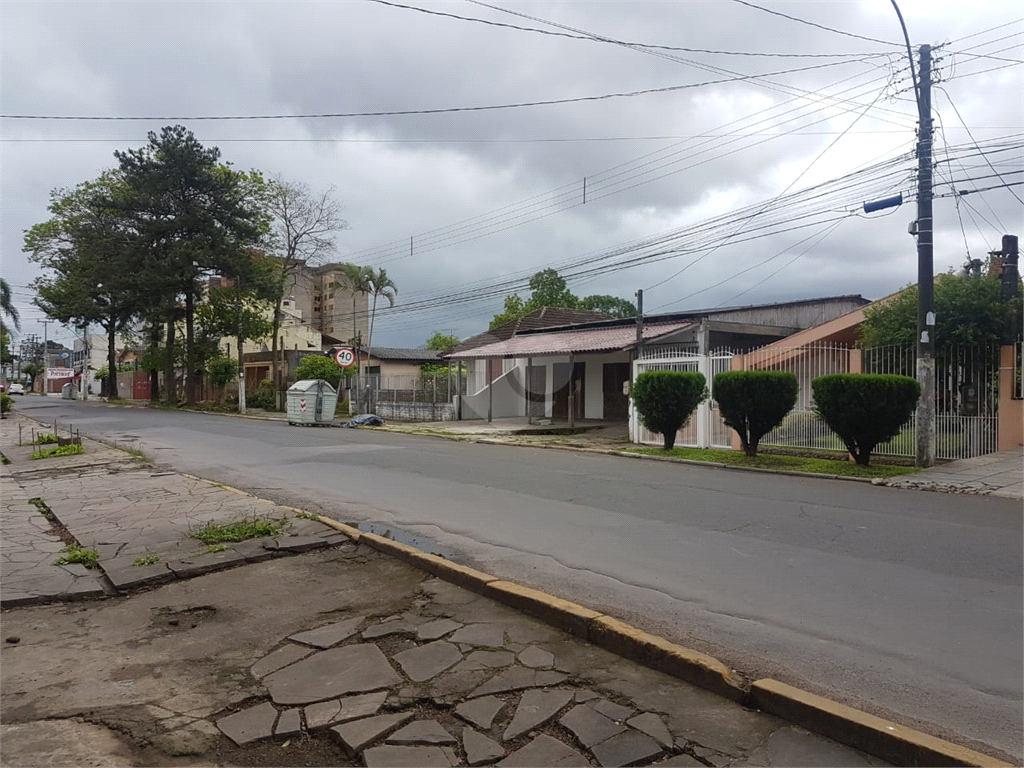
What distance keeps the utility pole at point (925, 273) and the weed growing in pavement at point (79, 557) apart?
13.2m

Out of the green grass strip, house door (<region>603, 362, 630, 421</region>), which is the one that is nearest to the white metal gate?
the green grass strip

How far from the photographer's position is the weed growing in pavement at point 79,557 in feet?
21.1

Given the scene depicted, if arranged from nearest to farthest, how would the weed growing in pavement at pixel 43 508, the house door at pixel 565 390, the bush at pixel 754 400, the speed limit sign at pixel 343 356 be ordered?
the weed growing in pavement at pixel 43 508, the bush at pixel 754 400, the house door at pixel 565 390, the speed limit sign at pixel 343 356

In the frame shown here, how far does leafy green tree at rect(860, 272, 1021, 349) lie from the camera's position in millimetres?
15016

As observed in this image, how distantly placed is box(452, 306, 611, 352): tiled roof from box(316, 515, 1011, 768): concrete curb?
27.4 meters

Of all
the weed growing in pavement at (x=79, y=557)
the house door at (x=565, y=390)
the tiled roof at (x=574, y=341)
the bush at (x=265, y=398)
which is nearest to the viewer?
the weed growing in pavement at (x=79, y=557)

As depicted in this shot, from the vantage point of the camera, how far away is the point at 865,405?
13141 mm

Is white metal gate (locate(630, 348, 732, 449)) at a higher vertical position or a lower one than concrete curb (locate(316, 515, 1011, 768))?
higher

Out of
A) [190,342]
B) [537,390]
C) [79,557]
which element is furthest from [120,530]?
[190,342]

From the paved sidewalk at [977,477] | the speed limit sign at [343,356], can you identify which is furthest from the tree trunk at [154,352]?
the paved sidewalk at [977,477]

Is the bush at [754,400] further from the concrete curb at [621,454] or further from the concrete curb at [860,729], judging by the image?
the concrete curb at [860,729]

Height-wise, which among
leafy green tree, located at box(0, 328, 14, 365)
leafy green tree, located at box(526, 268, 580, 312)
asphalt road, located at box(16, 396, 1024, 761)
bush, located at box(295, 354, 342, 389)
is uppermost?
leafy green tree, located at box(526, 268, 580, 312)

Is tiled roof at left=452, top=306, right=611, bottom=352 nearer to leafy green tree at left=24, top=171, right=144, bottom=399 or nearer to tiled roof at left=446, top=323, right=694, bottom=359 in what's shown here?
tiled roof at left=446, top=323, right=694, bottom=359

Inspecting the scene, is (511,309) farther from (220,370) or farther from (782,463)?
(782,463)
